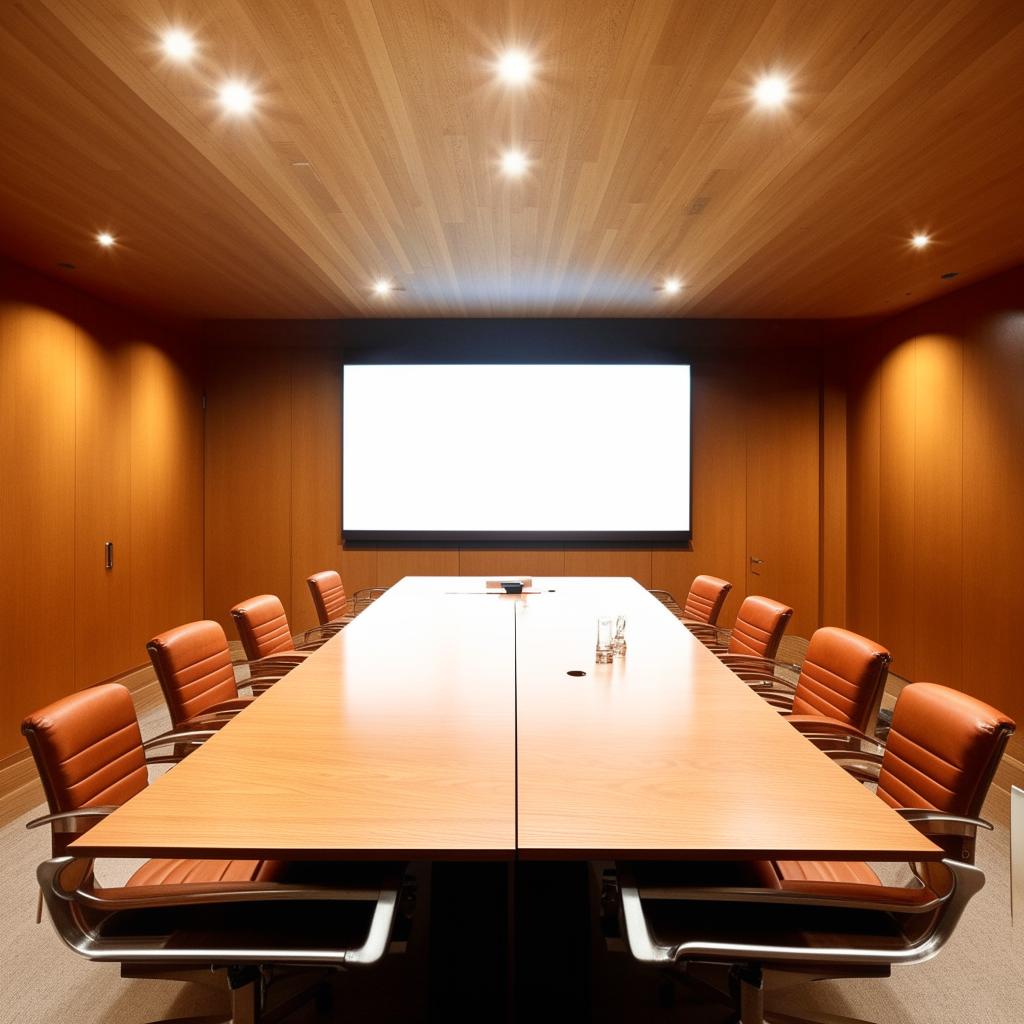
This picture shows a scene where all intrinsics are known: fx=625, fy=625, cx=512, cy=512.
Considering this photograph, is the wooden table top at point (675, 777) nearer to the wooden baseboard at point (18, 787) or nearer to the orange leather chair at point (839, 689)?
the orange leather chair at point (839, 689)

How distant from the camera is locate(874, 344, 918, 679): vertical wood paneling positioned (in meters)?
4.92

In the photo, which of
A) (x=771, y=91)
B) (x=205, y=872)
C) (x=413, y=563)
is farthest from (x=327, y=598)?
(x=771, y=91)

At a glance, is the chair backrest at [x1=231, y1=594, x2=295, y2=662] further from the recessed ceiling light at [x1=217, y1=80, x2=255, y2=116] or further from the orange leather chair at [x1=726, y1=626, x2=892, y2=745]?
the orange leather chair at [x1=726, y1=626, x2=892, y2=745]

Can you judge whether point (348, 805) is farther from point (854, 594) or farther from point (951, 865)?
point (854, 594)

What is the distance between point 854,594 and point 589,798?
5.36 meters

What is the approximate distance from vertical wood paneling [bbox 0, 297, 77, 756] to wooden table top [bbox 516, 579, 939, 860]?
328cm

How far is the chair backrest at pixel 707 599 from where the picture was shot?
4.02 m

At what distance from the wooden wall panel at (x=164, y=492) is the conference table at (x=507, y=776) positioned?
3.46m

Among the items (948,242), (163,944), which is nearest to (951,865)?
(163,944)

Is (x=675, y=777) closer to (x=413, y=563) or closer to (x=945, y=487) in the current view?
(x=945, y=487)

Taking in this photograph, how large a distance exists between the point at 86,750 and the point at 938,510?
17.1 feet

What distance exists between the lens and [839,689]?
2271 mm

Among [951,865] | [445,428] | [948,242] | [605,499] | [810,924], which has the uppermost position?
[948,242]

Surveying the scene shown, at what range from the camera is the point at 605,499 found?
19.9 feet
